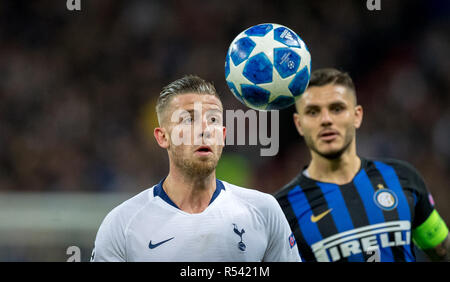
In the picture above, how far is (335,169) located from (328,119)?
49 centimetres

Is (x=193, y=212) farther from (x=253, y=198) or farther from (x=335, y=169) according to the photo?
(x=335, y=169)

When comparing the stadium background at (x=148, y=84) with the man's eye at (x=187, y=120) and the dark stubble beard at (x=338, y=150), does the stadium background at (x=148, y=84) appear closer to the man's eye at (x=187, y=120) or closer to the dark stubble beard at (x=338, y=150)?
the dark stubble beard at (x=338, y=150)

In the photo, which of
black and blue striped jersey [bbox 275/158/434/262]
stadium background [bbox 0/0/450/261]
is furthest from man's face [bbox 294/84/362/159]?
stadium background [bbox 0/0/450/261]

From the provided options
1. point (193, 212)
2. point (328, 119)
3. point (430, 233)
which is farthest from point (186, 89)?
point (430, 233)

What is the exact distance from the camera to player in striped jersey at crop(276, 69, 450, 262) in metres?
4.52

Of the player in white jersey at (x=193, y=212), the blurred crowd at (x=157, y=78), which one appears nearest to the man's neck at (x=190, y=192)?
the player in white jersey at (x=193, y=212)

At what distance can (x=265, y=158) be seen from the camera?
9.62 meters

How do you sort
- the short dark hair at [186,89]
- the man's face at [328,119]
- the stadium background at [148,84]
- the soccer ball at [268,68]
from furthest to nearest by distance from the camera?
the stadium background at [148,84] < the man's face at [328,119] < the soccer ball at [268,68] < the short dark hair at [186,89]

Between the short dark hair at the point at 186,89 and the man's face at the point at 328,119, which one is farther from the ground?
the man's face at the point at 328,119

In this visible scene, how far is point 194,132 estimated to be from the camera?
3.41m

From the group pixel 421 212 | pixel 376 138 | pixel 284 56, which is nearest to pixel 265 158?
pixel 376 138

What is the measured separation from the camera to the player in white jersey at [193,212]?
3389 mm

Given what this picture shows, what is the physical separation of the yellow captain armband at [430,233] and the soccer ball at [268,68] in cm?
172
